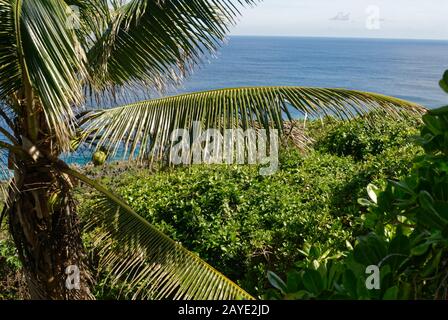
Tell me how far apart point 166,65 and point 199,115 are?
0.79 m

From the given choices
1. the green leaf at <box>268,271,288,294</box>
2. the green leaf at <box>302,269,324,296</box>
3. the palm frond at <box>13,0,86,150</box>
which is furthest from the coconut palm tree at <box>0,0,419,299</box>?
the green leaf at <box>302,269,324,296</box>

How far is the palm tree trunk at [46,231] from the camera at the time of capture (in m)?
3.57

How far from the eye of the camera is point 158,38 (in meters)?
3.72

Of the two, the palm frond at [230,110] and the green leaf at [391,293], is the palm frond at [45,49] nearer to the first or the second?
the palm frond at [230,110]

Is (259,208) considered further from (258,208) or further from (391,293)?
(391,293)

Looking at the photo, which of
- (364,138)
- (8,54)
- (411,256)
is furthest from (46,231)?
(364,138)

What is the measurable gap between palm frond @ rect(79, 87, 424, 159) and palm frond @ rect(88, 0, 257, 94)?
1.62 feet

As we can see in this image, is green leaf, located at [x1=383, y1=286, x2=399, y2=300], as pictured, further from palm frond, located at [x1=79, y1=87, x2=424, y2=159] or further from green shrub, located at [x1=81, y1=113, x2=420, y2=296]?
green shrub, located at [x1=81, y1=113, x2=420, y2=296]

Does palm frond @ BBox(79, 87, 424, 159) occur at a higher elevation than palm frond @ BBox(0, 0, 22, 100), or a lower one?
lower

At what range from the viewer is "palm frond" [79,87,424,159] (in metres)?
3.20

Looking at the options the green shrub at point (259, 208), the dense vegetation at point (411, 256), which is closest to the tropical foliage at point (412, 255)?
the dense vegetation at point (411, 256)

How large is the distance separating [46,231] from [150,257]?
86 centimetres

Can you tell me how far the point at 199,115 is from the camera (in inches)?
129

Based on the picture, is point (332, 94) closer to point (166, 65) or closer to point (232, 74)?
point (166, 65)
